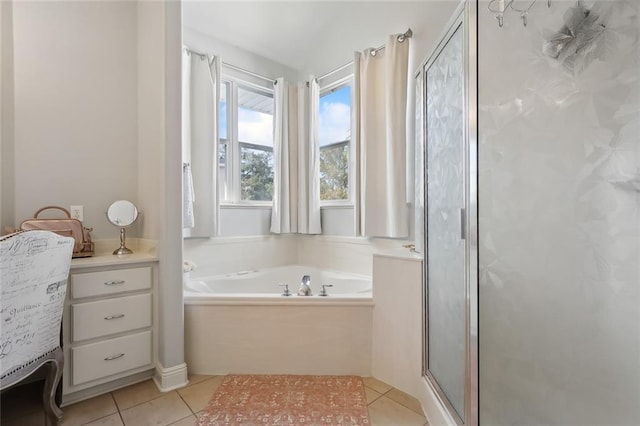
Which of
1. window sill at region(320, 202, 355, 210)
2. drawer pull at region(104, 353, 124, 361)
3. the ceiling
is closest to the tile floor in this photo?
drawer pull at region(104, 353, 124, 361)

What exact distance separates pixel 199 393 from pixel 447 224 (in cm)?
167

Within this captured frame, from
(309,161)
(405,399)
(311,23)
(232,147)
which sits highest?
(311,23)

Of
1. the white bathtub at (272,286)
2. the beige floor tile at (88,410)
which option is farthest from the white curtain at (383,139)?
the beige floor tile at (88,410)

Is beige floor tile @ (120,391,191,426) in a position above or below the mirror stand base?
below

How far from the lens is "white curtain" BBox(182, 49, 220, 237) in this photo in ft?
8.25

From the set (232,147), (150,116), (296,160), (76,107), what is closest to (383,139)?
(296,160)

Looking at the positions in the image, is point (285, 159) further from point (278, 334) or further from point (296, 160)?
point (278, 334)

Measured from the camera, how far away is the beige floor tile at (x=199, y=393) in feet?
5.21

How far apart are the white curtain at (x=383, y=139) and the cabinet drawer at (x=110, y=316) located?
5.50 feet

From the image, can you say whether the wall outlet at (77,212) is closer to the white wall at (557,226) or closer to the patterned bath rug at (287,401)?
the patterned bath rug at (287,401)

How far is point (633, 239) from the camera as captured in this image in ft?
2.67

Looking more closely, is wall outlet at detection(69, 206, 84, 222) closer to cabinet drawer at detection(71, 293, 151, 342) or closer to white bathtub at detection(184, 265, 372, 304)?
cabinet drawer at detection(71, 293, 151, 342)

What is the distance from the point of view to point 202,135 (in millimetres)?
2580

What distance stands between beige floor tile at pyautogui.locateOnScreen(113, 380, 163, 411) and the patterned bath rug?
38cm
